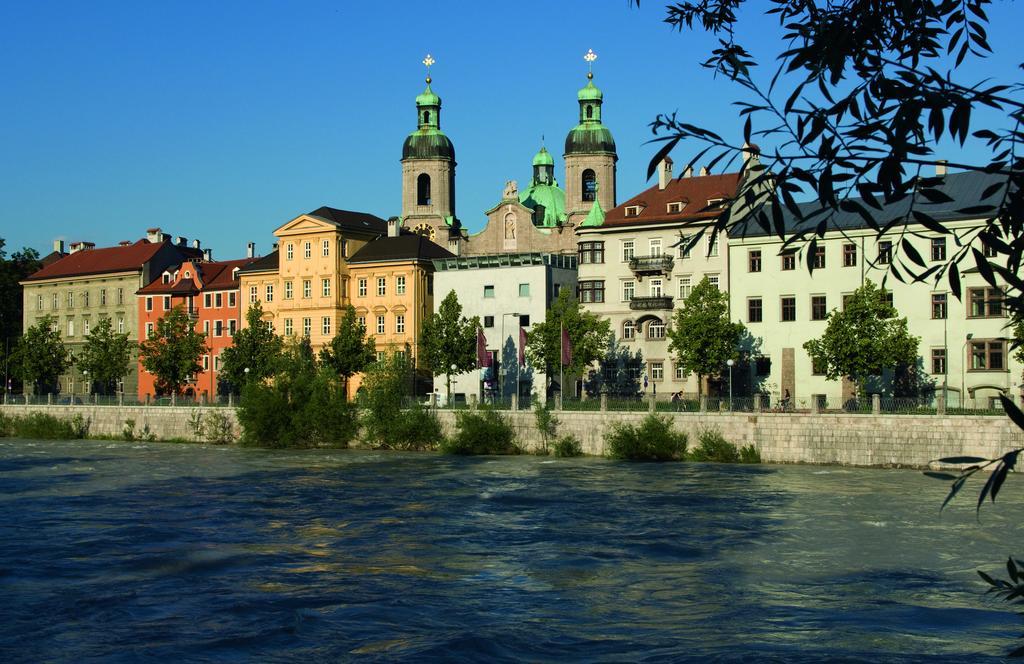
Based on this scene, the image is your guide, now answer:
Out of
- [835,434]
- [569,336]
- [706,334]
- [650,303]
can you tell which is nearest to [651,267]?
[650,303]

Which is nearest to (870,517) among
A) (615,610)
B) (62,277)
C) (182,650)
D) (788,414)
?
(615,610)

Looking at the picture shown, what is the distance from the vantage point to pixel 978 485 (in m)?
42.1

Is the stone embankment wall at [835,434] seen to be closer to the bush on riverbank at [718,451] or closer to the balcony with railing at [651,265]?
the bush on riverbank at [718,451]

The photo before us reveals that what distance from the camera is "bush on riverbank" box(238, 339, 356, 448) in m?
63.4

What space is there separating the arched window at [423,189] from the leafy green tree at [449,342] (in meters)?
46.5

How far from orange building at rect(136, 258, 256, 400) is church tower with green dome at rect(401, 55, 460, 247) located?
23216 mm

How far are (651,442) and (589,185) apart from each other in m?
66.2

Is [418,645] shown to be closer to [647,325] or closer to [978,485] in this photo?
[978,485]

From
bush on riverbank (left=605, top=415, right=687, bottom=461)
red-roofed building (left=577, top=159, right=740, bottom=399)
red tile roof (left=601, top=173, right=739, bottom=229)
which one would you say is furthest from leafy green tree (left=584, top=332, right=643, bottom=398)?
bush on riverbank (left=605, top=415, right=687, bottom=461)

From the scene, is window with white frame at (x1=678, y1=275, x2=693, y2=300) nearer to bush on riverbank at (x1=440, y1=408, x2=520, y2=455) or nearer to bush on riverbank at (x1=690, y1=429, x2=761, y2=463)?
bush on riverbank at (x1=440, y1=408, x2=520, y2=455)

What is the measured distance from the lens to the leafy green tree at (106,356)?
3706 inches

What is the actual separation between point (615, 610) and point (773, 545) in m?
8.58

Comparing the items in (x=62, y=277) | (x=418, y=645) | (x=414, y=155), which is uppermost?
(x=414, y=155)

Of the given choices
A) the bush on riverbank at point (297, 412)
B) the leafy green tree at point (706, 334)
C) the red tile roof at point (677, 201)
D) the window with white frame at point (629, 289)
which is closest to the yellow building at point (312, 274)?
the red tile roof at point (677, 201)
